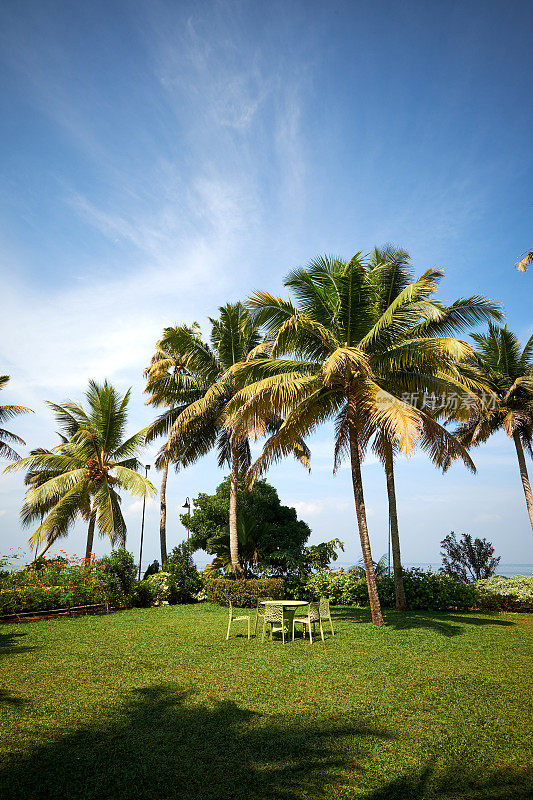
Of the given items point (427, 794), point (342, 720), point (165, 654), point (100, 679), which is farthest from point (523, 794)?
point (165, 654)

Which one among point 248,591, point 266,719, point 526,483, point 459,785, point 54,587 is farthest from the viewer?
point 526,483

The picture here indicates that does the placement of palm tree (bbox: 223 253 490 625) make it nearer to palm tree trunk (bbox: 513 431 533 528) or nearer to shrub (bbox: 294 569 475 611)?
shrub (bbox: 294 569 475 611)

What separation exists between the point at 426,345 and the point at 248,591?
10877 millimetres

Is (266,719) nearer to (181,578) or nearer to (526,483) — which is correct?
(181,578)

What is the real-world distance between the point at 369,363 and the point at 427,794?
8.99 m

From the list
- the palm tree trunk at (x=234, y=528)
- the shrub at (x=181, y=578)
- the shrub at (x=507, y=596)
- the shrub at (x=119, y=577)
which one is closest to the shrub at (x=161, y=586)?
the shrub at (x=181, y=578)

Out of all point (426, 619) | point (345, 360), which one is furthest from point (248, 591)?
point (345, 360)

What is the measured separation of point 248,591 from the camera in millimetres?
16016

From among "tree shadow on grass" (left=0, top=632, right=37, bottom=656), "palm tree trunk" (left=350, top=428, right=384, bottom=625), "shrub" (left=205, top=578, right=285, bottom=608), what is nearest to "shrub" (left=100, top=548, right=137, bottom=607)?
"shrub" (left=205, top=578, right=285, bottom=608)

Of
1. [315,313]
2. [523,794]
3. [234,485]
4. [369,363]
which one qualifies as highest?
[315,313]

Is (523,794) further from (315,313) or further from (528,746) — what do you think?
(315,313)

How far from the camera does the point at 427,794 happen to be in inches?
140

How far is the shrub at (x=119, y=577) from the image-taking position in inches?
586

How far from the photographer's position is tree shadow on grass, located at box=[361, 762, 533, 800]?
353 cm
